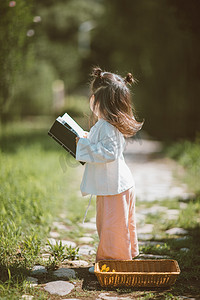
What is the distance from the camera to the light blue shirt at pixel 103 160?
8.35ft

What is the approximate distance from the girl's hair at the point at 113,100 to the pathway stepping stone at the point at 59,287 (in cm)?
107

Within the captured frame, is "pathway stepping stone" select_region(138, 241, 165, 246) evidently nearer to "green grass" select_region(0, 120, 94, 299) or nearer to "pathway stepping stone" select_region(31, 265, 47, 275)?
"green grass" select_region(0, 120, 94, 299)

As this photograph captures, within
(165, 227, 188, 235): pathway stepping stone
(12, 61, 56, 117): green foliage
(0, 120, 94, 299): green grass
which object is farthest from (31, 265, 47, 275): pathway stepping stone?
(12, 61, 56, 117): green foliage

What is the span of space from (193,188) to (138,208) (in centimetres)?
129

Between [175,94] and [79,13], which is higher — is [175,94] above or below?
below

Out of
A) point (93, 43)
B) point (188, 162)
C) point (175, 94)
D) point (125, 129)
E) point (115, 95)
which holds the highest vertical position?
point (93, 43)

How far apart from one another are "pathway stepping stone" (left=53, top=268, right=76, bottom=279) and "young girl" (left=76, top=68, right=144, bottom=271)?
208 millimetres

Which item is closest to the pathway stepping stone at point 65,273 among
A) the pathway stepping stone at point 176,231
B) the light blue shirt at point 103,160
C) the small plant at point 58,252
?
the small plant at point 58,252

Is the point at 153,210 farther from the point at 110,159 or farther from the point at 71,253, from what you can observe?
the point at 110,159

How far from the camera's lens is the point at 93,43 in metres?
24.8

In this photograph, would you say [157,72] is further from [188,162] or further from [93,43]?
[93,43]

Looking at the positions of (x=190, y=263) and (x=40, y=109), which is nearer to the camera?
(x=190, y=263)

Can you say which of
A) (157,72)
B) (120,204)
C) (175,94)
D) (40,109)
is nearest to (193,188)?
(120,204)

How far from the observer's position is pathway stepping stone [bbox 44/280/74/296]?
242 cm
